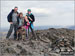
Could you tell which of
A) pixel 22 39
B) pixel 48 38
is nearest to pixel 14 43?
pixel 22 39

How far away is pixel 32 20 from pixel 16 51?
291cm

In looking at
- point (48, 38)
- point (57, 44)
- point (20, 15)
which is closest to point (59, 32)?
point (48, 38)

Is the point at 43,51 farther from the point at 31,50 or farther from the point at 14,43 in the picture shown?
the point at 14,43

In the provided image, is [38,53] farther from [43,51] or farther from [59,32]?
[59,32]

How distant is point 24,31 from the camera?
13594 millimetres

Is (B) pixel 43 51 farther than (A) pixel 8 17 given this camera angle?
No

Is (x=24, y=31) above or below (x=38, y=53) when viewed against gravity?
above

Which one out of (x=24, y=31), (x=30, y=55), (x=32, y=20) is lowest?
(x=30, y=55)

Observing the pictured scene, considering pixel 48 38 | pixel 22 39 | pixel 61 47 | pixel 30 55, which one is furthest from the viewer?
pixel 48 38

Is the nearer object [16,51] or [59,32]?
[16,51]

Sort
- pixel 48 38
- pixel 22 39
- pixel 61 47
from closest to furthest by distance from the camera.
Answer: pixel 61 47
pixel 22 39
pixel 48 38

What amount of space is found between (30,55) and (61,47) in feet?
8.49

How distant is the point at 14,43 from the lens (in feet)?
43.5

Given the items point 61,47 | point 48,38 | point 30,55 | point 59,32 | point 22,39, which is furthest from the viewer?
point 59,32
